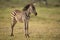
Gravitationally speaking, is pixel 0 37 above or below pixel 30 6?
below

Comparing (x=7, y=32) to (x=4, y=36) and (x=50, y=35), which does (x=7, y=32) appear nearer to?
(x=4, y=36)

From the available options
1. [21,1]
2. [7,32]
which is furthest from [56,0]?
[7,32]

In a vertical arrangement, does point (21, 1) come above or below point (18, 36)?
above

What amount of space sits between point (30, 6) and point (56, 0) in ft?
88.8

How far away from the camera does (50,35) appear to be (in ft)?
43.3

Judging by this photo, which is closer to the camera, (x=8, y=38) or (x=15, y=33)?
(x=8, y=38)

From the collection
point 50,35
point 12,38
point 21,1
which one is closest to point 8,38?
point 12,38

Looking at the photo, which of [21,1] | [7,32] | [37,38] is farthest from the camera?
[21,1]

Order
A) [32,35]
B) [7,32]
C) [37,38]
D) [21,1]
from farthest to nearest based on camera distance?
[21,1], [7,32], [32,35], [37,38]

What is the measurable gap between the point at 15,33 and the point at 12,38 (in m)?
1.47

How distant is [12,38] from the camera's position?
1237 cm

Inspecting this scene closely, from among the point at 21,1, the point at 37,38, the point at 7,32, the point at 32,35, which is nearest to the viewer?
the point at 37,38

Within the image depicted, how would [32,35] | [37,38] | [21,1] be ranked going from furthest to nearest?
Result: [21,1], [32,35], [37,38]

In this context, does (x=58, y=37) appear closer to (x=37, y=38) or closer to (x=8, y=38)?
(x=37, y=38)
